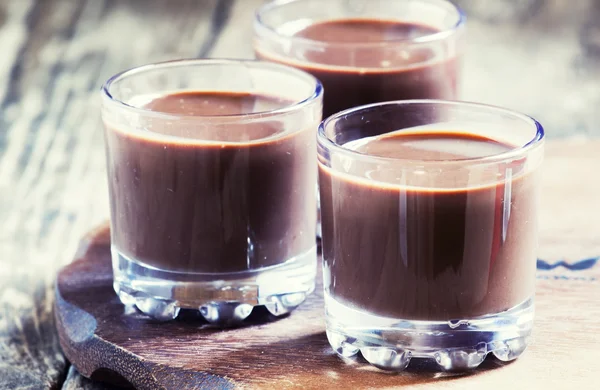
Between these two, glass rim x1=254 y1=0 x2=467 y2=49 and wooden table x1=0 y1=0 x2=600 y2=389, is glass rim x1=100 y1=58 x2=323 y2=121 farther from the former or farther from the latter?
wooden table x1=0 y1=0 x2=600 y2=389

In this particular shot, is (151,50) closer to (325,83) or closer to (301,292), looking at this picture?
(325,83)

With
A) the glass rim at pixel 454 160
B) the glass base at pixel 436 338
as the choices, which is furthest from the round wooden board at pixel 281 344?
the glass rim at pixel 454 160

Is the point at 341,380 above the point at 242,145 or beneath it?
beneath

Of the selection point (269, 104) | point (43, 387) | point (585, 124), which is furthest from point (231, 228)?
point (585, 124)

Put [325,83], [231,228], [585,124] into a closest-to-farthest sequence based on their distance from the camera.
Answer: [231,228] → [325,83] → [585,124]

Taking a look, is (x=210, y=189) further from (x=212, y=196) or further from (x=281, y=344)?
(x=281, y=344)

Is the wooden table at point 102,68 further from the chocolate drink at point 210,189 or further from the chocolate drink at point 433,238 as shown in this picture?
the chocolate drink at point 433,238

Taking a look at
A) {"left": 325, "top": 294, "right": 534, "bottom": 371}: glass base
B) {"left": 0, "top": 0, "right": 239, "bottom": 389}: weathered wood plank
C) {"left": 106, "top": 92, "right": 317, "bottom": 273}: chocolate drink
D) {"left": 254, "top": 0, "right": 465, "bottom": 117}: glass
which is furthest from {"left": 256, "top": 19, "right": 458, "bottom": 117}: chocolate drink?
{"left": 0, "top": 0, "right": 239, "bottom": 389}: weathered wood plank
